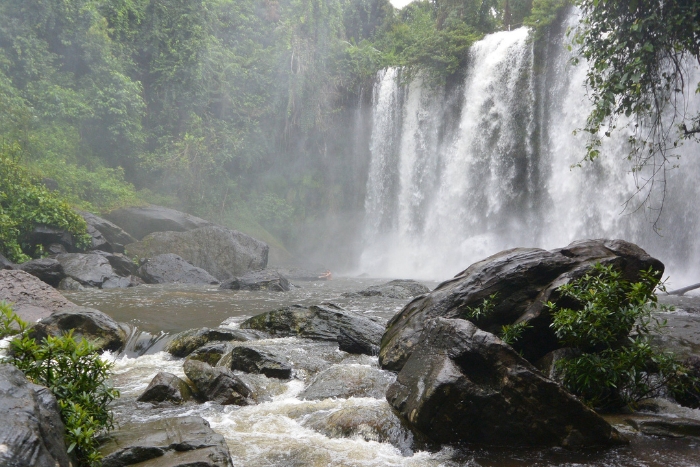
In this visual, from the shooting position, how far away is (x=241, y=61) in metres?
32.0

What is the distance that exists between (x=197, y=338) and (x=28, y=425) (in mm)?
6216

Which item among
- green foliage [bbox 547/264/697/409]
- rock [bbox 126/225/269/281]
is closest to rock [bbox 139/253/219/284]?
rock [bbox 126/225/269/281]

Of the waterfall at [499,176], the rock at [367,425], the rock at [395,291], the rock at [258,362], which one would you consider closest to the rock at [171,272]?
the rock at [395,291]

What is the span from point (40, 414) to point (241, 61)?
102 ft

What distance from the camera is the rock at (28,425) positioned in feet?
9.88

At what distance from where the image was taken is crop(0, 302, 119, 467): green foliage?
3.69 metres

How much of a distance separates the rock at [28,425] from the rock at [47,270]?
13.4m

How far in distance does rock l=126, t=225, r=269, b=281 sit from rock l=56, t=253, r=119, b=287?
153 inches

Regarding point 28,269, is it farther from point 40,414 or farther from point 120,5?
point 120,5

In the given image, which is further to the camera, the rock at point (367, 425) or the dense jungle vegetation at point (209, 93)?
the dense jungle vegetation at point (209, 93)

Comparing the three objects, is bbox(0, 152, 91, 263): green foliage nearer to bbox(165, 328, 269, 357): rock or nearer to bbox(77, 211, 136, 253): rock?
bbox(77, 211, 136, 253): rock

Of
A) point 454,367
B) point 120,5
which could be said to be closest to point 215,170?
point 120,5

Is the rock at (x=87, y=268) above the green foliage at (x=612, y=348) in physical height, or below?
below

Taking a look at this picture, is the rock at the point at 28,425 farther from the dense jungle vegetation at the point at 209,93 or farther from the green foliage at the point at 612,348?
the dense jungle vegetation at the point at 209,93
